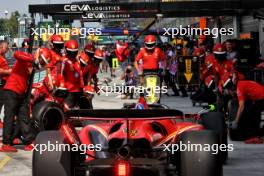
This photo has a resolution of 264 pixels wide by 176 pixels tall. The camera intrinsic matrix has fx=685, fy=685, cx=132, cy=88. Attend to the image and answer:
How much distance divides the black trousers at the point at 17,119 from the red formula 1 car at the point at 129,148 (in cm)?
405

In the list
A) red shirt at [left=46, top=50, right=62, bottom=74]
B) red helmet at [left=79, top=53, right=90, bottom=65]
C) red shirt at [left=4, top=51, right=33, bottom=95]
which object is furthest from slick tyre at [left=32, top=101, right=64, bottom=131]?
red helmet at [left=79, top=53, right=90, bottom=65]

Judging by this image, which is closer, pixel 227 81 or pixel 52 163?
pixel 52 163

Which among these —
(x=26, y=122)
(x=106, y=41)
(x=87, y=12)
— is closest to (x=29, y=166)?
(x=26, y=122)

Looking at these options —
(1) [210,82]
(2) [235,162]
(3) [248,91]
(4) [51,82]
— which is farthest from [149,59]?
(2) [235,162]

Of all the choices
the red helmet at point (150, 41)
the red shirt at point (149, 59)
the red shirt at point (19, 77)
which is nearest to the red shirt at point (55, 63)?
the red shirt at point (19, 77)

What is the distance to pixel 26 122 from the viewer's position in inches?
445

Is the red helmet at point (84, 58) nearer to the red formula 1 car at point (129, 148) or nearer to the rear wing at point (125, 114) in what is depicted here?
the red formula 1 car at point (129, 148)

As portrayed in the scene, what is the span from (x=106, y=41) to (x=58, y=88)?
55278 millimetres

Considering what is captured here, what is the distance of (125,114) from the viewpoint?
6594 mm

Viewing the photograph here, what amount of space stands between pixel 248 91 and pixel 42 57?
3.43m

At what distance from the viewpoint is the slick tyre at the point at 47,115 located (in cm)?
966

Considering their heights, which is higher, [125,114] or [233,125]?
[125,114]

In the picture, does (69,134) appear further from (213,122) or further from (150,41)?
(150,41)

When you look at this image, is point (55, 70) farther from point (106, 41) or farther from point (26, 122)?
point (106, 41)
